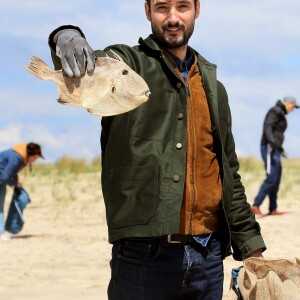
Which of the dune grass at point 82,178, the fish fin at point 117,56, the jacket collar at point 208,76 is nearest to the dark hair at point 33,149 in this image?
the dune grass at point 82,178

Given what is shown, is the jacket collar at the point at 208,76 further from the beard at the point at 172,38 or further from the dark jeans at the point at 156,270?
the dark jeans at the point at 156,270

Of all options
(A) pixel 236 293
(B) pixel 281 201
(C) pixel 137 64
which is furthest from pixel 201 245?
(B) pixel 281 201

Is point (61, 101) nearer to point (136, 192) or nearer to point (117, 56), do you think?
point (117, 56)

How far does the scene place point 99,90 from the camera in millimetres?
2781

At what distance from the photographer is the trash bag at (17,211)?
10.7 metres

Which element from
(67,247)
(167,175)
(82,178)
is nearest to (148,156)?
(167,175)

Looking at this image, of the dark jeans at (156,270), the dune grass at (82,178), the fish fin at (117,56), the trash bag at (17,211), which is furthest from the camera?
the dune grass at (82,178)

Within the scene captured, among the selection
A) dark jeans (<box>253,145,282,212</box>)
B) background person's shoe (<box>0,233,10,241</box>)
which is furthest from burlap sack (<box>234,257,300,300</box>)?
dark jeans (<box>253,145,282,212</box>)

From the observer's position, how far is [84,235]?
11.0 metres

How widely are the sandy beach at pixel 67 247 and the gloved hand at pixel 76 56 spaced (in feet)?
13.2

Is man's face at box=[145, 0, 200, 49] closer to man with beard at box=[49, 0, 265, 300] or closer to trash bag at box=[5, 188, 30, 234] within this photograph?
man with beard at box=[49, 0, 265, 300]

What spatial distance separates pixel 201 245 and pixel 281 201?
39.1 ft

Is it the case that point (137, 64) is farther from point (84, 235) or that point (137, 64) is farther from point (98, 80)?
point (84, 235)

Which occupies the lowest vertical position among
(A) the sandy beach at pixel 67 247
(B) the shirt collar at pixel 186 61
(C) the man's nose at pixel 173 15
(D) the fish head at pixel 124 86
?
(A) the sandy beach at pixel 67 247
